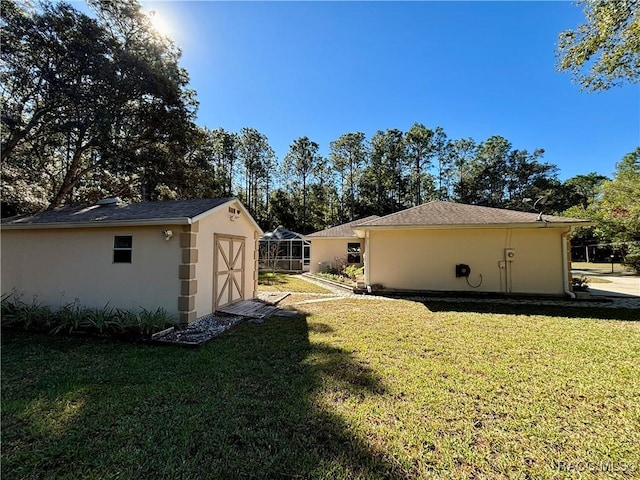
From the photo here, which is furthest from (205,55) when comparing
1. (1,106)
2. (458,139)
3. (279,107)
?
(458,139)

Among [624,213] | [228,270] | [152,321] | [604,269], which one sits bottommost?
[152,321]

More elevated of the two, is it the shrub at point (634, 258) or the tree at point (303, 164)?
the tree at point (303, 164)

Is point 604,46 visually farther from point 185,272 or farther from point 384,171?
point 384,171

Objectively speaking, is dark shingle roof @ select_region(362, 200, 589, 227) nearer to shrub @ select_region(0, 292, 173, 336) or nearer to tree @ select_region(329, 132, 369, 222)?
shrub @ select_region(0, 292, 173, 336)

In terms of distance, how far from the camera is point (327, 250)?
62.3 feet

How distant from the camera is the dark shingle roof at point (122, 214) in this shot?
646cm

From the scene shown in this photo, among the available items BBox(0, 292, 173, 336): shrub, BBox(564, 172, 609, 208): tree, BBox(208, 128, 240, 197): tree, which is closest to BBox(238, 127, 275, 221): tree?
BBox(208, 128, 240, 197): tree

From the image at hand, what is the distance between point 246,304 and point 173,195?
979 cm

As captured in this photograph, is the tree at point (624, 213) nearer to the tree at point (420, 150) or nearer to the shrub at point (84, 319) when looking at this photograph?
the tree at point (420, 150)

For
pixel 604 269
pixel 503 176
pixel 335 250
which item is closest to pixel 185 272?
pixel 335 250

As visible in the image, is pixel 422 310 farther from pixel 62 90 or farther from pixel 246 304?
pixel 62 90

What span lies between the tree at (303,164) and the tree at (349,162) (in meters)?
2.01

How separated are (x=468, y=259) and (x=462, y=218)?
1546 mm

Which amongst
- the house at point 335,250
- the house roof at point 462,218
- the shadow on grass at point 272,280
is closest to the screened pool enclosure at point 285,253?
the house at point 335,250
